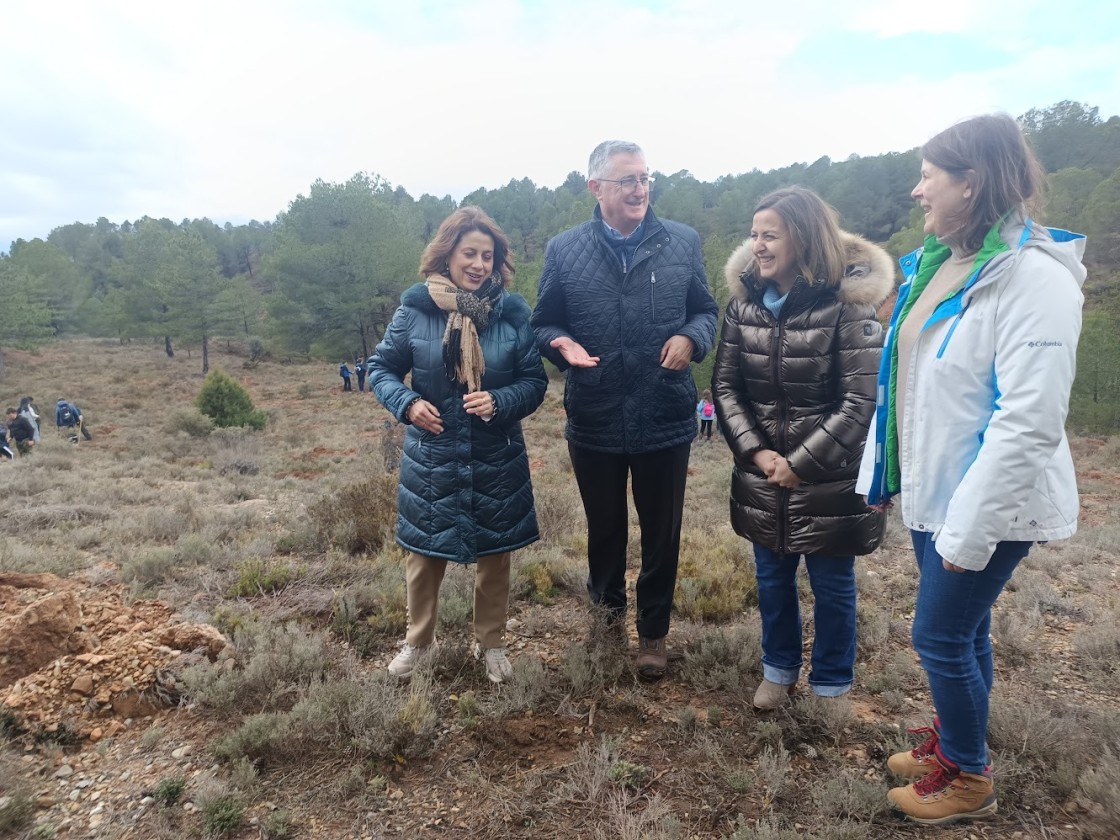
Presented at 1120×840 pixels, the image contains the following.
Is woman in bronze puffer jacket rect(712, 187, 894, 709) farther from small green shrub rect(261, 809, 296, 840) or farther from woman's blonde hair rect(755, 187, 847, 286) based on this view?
small green shrub rect(261, 809, 296, 840)

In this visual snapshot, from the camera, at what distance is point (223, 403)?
14.6 meters

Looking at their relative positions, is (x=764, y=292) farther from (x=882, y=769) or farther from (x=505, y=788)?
(x=505, y=788)

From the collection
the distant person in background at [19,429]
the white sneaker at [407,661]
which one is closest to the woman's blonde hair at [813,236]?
the white sneaker at [407,661]

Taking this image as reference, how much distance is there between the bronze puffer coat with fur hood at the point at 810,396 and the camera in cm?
216

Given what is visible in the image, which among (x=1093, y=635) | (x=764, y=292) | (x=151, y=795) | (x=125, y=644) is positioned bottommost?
(x=1093, y=635)

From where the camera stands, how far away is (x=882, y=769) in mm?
2199

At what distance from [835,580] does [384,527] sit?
10.8 feet

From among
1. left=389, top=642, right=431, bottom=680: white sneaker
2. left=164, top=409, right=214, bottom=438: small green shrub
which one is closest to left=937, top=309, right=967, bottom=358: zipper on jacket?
left=389, top=642, right=431, bottom=680: white sneaker

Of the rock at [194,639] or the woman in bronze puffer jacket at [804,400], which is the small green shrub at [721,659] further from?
the rock at [194,639]

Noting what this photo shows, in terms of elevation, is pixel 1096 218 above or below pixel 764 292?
above

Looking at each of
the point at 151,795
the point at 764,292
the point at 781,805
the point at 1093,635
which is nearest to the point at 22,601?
the point at 151,795

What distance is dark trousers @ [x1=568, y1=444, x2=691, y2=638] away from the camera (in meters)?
2.64

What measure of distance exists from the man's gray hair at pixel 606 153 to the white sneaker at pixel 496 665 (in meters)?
2.08

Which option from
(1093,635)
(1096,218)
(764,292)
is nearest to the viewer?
(764,292)
